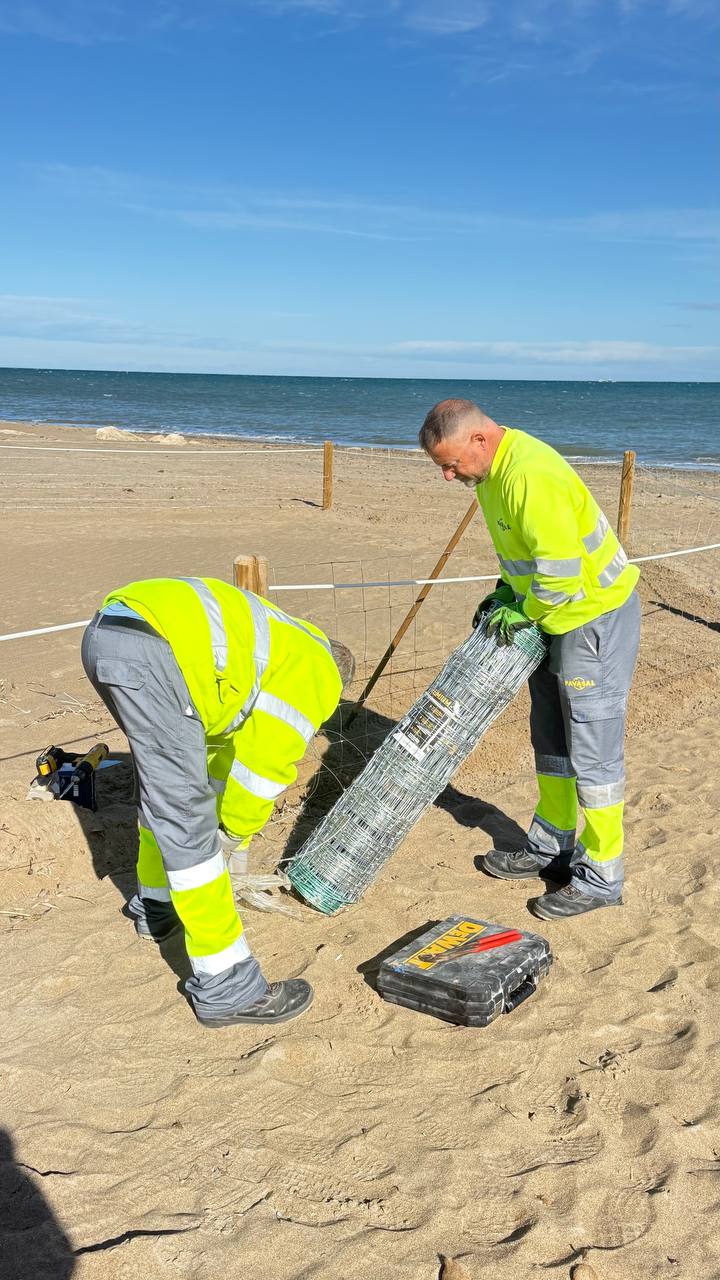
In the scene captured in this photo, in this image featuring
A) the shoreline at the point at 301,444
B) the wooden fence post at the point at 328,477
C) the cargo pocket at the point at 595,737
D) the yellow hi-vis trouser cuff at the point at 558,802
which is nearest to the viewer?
the cargo pocket at the point at 595,737

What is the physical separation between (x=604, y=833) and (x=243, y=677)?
A: 173cm

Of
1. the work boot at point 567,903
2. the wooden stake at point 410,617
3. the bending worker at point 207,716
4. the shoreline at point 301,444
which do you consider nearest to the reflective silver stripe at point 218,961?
the bending worker at point 207,716

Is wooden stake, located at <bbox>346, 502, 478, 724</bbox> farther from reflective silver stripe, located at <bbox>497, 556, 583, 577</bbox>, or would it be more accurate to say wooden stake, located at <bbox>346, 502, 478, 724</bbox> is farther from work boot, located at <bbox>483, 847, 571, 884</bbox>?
reflective silver stripe, located at <bbox>497, 556, 583, 577</bbox>

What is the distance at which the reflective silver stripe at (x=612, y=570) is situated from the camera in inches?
146

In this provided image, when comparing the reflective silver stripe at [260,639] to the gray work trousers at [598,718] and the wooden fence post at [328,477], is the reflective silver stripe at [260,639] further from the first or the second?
the wooden fence post at [328,477]

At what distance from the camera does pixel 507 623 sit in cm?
379

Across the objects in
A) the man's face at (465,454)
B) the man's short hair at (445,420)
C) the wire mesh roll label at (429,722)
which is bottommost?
the wire mesh roll label at (429,722)

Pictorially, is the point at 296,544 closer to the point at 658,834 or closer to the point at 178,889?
the point at 658,834

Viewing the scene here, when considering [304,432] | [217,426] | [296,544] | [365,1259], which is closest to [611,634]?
[365,1259]

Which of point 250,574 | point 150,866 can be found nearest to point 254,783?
point 150,866

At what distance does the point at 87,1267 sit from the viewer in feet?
7.67

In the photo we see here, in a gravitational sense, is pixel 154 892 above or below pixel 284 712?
below

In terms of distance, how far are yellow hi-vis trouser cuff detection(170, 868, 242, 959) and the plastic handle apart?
102 centimetres

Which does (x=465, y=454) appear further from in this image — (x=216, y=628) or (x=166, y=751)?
(x=166, y=751)
